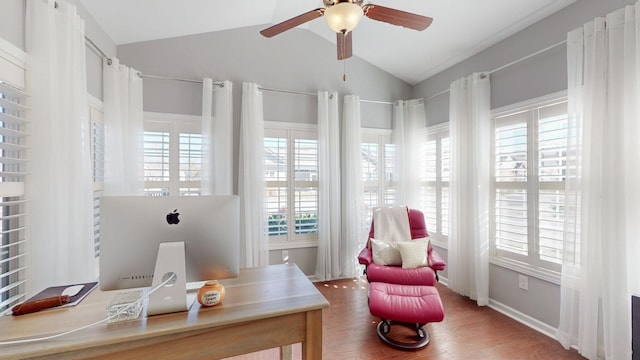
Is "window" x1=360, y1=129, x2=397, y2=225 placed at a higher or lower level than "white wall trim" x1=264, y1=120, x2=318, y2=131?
lower

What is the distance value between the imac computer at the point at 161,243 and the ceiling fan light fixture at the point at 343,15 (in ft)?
4.00

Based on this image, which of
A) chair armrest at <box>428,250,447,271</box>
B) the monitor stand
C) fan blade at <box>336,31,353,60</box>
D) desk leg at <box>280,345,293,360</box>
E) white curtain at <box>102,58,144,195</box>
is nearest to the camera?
the monitor stand

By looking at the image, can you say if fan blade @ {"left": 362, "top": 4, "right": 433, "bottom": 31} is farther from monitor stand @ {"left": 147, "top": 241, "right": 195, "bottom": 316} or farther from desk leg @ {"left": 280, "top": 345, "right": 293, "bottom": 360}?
desk leg @ {"left": 280, "top": 345, "right": 293, "bottom": 360}

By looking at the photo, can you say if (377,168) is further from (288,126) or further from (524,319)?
(524,319)

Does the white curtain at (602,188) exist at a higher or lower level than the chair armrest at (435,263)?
higher

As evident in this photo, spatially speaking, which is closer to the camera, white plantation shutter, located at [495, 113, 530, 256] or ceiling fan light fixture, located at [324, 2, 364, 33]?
ceiling fan light fixture, located at [324, 2, 364, 33]

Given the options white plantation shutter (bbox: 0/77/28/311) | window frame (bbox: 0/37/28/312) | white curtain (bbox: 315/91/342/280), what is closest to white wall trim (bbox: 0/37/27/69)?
window frame (bbox: 0/37/28/312)

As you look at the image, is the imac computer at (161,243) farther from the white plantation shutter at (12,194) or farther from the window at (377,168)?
the window at (377,168)

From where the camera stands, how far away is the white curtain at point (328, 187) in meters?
3.67

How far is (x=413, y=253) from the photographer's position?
291cm

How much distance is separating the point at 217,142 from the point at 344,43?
1.96m

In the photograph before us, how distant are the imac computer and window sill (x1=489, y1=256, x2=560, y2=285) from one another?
2822 mm

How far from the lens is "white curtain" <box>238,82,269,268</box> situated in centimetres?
332

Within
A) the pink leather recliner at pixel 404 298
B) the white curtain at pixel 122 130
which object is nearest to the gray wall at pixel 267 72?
the white curtain at pixel 122 130
